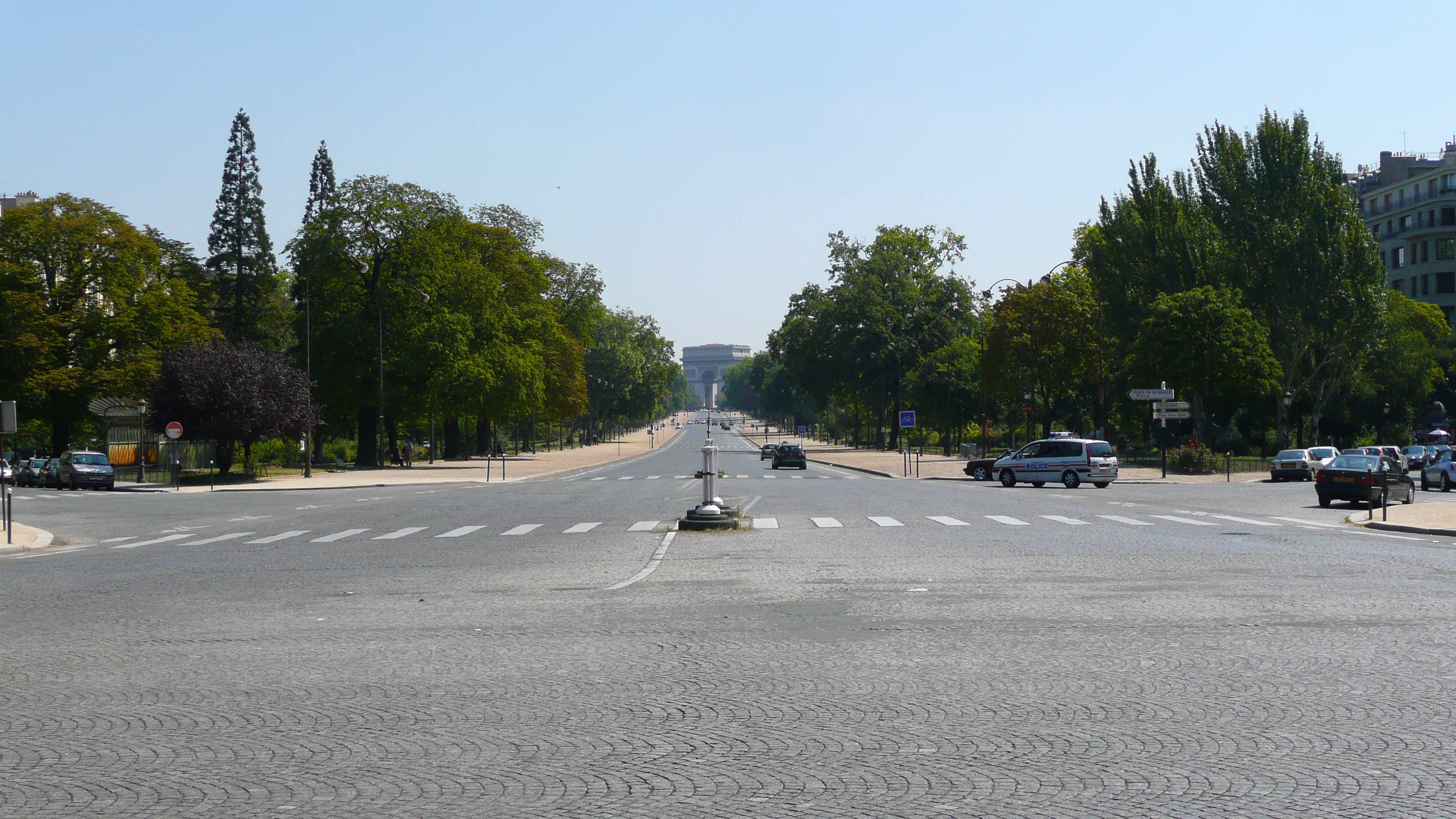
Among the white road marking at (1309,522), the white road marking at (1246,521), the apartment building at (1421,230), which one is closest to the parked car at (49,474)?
the white road marking at (1246,521)

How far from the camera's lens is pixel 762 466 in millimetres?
75500

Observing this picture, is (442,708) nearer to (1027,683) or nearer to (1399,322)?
(1027,683)

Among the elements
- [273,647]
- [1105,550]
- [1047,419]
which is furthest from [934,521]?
[1047,419]

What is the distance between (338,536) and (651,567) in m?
9.63

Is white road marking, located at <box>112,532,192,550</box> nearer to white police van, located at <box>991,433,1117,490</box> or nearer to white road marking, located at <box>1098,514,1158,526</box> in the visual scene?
white road marking, located at <box>1098,514,1158,526</box>

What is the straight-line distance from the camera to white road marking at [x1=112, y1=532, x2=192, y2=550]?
22.3m

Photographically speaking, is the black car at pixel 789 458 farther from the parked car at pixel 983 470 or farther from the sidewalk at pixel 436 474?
the parked car at pixel 983 470

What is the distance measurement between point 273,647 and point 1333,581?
36.9 feet

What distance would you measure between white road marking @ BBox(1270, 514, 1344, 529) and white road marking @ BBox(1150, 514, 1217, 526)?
1.76 meters

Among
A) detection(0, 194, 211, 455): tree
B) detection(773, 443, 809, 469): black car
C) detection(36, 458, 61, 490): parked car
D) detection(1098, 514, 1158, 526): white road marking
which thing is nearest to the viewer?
Result: detection(1098, 514, 1158, 526): white road marking

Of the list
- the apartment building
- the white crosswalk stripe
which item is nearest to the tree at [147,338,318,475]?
the white crosswalk stripe

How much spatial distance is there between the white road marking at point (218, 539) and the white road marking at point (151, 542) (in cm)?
61

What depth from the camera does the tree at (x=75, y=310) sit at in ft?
205

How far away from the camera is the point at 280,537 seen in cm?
2377
